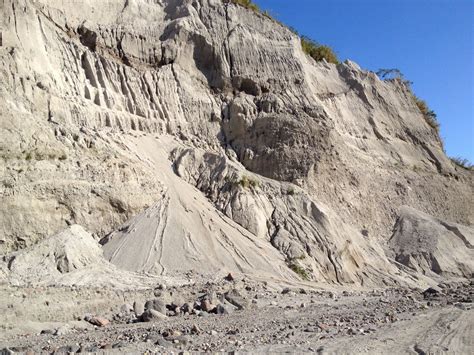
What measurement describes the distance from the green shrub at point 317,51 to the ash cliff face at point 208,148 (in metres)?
2.50

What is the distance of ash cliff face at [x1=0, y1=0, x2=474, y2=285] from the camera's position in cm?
1647

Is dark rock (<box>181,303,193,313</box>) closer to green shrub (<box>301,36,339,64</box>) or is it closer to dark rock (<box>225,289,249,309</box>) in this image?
dark rock (<box>225,289,249,309</box>)

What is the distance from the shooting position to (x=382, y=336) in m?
8.16

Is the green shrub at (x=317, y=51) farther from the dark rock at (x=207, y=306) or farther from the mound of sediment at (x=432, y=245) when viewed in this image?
the dark rock at (x=207, y=306)

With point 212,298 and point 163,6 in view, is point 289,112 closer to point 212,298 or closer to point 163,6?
point 163,6

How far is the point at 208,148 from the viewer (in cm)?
2394

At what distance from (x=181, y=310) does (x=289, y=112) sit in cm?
1645

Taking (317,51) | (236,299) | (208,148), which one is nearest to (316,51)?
(317,51)

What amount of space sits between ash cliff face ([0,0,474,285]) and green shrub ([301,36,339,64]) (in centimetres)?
250

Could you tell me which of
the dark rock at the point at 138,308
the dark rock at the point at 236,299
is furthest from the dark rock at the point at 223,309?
the dark rock at the point at 138,308

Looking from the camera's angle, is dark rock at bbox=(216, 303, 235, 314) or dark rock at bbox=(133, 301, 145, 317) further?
dark rock at bbox=(133, 301, 145, 317)

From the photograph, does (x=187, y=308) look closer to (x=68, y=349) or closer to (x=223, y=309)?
(x=223, y=309)

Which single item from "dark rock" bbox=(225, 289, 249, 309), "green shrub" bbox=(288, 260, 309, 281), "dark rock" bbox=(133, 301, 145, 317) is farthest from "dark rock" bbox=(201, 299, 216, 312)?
"green shrub" bbox=(288, 260, 309, 281)

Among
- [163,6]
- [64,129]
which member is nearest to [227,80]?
[163,6]
